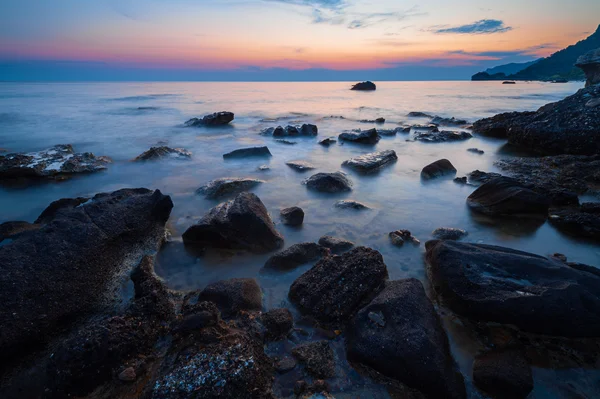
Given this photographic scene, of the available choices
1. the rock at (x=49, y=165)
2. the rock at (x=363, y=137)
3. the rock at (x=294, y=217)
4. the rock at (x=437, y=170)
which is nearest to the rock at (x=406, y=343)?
the rock at (x=294, y=217)

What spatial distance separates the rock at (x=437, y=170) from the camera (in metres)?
6.59

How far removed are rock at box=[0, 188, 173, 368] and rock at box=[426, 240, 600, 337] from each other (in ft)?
10.3

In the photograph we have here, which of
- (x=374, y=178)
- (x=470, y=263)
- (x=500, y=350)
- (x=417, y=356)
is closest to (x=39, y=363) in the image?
(x=417, y=356)

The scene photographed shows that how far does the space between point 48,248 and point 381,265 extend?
3114mm

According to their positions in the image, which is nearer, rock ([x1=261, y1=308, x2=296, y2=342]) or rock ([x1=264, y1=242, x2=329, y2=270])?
rock ([x1=261, y1=308, x2=296, y2=342])

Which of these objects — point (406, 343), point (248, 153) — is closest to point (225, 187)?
point (248, 153)

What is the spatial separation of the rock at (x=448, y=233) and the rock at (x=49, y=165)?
7431 millimetres

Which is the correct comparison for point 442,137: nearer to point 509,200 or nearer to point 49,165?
point 509,200

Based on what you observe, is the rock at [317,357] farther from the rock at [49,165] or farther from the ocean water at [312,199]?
the rock at [49,165]

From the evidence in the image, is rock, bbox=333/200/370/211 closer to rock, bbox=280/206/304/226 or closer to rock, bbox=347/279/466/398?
rock, bbox=280/206/304/226

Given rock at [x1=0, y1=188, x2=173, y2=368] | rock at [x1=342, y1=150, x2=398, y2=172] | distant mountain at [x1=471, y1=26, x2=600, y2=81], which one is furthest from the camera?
distant mountain at [x1=471, y1=26, x2=600, y2=81]

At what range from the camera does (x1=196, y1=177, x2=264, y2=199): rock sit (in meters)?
5.55

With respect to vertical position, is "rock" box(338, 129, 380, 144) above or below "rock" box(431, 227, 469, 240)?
above

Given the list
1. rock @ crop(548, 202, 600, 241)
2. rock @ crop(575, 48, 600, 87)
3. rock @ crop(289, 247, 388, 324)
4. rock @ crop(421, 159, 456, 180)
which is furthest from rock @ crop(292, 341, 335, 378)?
rock @ crop(575, 48, 600, 87)
